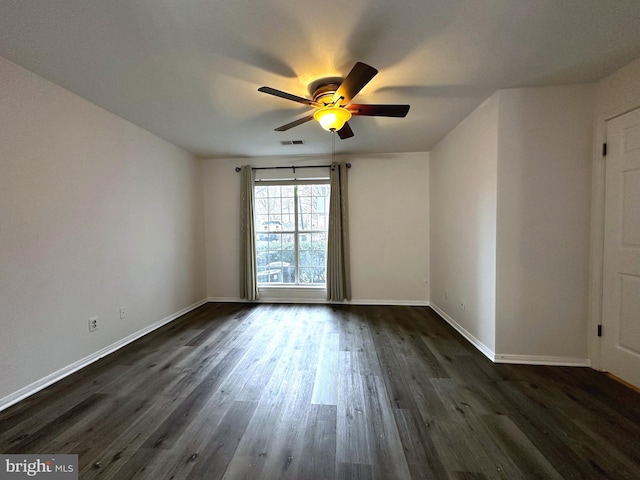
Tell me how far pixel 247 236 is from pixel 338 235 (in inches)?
60.0

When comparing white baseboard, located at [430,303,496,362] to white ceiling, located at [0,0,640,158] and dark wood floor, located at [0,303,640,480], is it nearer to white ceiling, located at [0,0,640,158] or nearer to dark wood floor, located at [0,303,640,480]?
dark wood floor, located at [0,303,640,480]

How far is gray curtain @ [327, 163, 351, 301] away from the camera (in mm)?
4016

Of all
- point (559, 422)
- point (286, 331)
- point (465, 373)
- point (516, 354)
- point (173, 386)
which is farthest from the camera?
point (286, 331)

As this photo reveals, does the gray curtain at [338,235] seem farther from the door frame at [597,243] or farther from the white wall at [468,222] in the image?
the door frame at [597,243]

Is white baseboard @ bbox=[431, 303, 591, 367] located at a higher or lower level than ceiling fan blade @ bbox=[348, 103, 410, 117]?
lower

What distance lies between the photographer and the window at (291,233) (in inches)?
168

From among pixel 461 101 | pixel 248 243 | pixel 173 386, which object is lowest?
pixel 173 386

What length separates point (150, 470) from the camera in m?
1.24

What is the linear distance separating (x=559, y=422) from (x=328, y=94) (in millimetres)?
2768

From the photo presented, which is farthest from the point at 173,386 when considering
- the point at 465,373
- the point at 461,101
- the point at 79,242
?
the point at 461,101

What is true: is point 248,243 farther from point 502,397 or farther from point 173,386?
point 502,397

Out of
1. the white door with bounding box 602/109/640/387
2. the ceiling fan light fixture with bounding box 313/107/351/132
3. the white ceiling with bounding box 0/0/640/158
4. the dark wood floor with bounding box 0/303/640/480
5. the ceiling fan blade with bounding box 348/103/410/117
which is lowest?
the dark wood floor with bounding box 0/303/640/480

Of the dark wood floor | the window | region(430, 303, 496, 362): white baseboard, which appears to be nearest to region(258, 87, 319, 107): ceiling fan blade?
the dark wood floor

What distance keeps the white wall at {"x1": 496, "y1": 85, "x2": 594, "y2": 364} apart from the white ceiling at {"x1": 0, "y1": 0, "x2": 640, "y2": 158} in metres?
0.24
